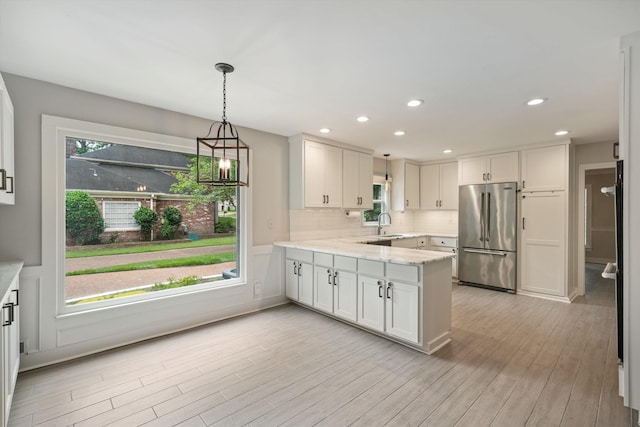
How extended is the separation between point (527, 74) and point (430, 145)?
258cm

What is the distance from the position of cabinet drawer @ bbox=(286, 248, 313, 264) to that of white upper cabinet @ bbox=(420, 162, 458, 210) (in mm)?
3509

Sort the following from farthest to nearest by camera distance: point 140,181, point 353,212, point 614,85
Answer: point 353,212, point 140,181, point 614,85

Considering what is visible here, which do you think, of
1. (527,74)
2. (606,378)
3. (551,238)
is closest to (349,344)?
(606,378)

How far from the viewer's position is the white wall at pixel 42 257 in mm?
2547

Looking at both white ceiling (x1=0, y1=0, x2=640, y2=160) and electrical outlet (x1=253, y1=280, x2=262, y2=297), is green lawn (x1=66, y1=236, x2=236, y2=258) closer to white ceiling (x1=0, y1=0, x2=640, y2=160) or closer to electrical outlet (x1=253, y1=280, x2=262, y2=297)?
electrical outlet (x1=253, y1=280, x2=262, y2=297)

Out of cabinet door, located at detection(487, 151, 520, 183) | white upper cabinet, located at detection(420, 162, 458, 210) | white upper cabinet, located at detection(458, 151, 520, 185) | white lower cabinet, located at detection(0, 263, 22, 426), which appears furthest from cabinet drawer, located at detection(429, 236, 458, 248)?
white lower cabinet, located at detection(0, 263, 22, 426)

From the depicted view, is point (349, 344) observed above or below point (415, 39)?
below

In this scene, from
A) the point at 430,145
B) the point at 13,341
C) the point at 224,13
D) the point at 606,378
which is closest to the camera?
the point at 224,13

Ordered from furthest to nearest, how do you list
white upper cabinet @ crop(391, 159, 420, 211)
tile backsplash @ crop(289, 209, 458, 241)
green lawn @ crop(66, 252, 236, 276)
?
1. white upper cabinet @ crop(391, 159, 420, 211)
2. tile backsplash @ crop(289, 209, 458, 241)
3. green lawn @ crop(66, 252, 236, 276)

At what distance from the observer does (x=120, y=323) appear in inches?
119

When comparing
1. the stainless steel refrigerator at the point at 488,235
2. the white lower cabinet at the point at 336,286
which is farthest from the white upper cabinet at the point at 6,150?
the stainless steel refrigerator at the point at 488,235

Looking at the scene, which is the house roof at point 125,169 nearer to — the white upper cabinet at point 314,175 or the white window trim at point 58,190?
the white window trim at point 58,190

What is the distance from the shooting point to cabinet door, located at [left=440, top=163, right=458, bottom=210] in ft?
19.9

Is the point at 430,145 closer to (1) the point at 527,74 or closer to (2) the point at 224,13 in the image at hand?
(1) the point at 527,74
